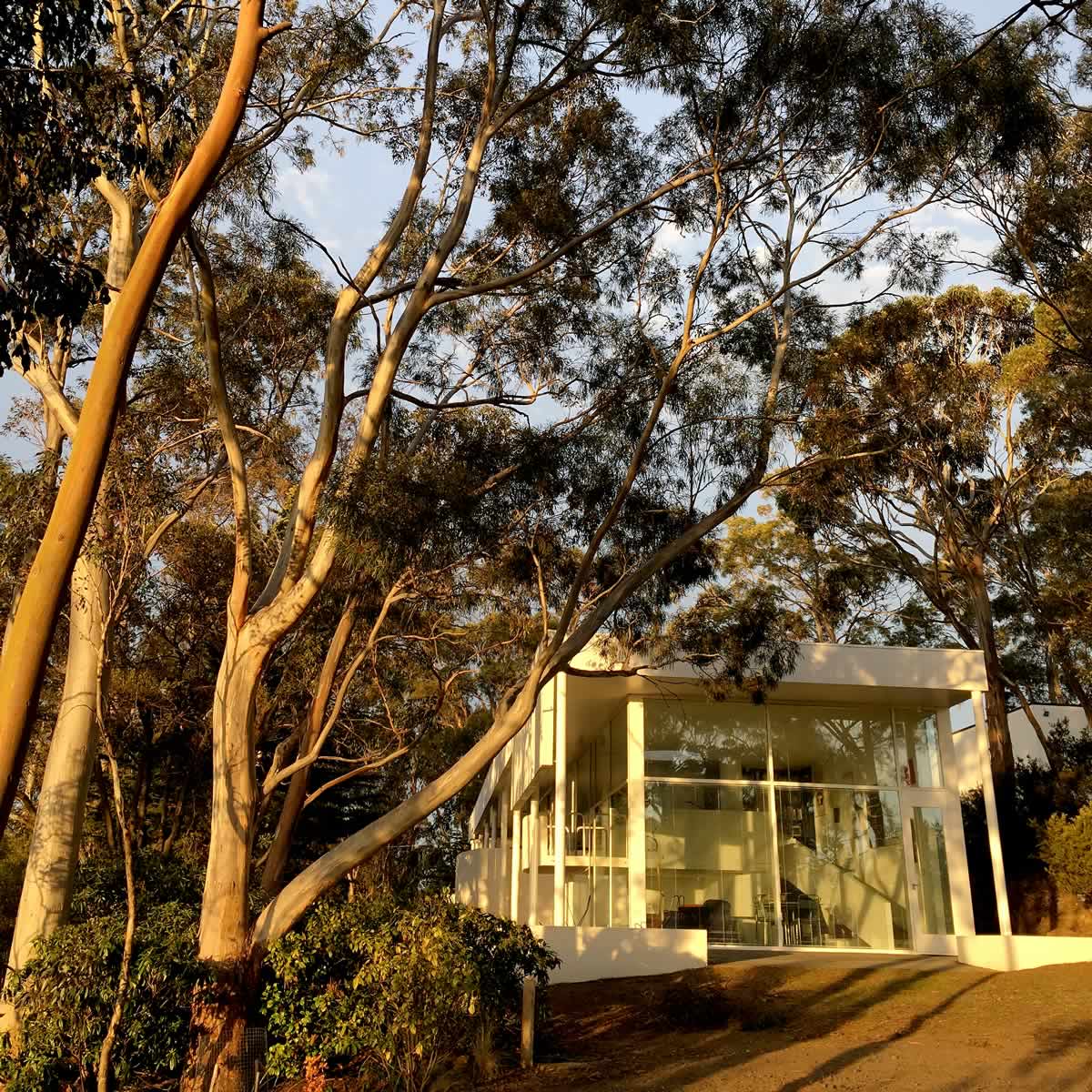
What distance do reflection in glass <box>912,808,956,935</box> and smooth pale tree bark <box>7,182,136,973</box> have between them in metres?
11.0

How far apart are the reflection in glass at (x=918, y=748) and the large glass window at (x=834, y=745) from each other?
15 cm

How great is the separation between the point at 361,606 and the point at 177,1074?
206 inches

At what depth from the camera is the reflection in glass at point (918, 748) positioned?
52.9ft

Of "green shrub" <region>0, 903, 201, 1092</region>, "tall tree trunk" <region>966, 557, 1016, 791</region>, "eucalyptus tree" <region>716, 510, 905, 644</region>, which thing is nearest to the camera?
"green shrub" <region>0, 903, 201, 1092</region>

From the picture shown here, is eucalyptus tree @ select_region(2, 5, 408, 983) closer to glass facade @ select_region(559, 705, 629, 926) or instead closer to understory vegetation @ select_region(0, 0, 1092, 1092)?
understory vegetation @ select_region(0, 0, 1092, 1092)

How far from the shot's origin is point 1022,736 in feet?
91.6

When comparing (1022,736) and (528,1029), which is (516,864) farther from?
(1022,736)

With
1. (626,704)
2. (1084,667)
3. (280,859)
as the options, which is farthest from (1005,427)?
(280,859)

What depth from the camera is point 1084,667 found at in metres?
24.8

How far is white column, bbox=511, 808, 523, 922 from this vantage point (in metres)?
19.4

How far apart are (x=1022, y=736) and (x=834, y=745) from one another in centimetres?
1416

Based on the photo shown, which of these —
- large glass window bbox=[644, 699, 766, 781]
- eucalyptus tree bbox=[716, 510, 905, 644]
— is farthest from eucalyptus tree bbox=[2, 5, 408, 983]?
eucalyptus tree bbox=[716, 510, 905, 644]

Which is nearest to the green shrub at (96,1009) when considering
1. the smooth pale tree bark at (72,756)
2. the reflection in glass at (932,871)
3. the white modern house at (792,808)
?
the smooth pale tree bark at (72,756)

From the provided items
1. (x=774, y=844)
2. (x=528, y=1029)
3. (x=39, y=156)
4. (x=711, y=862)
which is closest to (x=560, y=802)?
(x=711, y=862)
